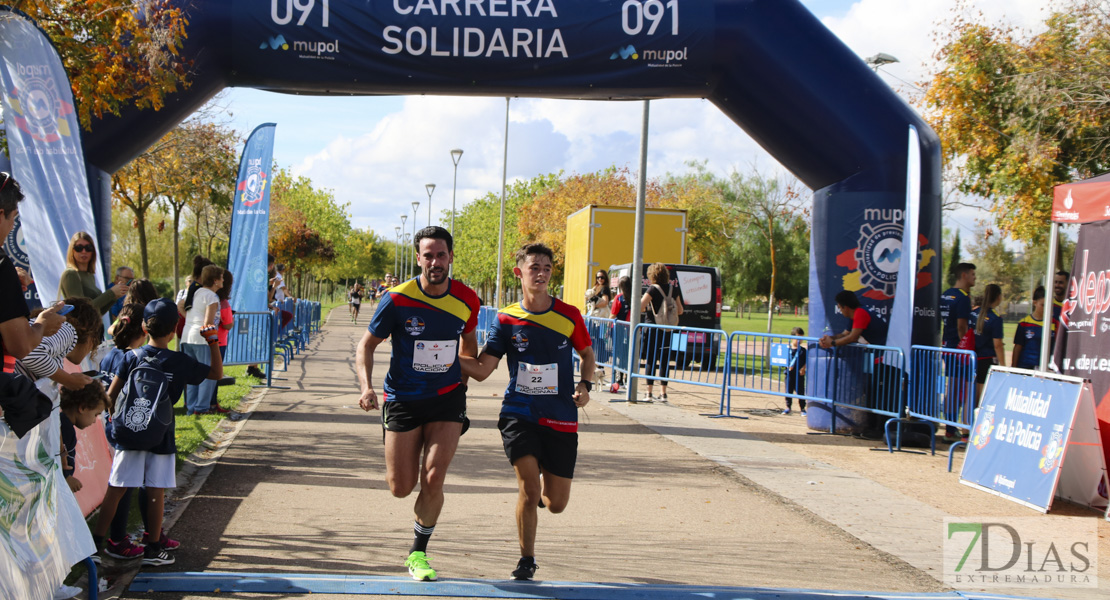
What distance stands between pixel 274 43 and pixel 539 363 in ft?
21.3

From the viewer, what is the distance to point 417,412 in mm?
4953

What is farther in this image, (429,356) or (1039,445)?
(1039,445)

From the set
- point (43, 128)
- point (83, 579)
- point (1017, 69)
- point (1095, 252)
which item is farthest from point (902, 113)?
point (83, 579)

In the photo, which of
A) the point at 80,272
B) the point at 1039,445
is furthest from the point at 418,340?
the point at 1039,445

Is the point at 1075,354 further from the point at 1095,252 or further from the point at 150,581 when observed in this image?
the point at 150,581

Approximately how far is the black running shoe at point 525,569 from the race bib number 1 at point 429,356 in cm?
112

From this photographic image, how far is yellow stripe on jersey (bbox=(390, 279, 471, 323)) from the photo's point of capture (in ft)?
16.5

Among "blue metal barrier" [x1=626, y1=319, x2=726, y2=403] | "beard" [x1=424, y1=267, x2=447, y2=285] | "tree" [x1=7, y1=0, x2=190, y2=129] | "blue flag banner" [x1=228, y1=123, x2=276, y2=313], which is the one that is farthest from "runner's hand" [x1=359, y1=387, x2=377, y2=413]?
"blue metal barrier" [x1=626, y1=319, x2=726, y2=403]

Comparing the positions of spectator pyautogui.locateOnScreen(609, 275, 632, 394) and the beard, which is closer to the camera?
the beard

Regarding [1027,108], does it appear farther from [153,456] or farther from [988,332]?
[153,456]

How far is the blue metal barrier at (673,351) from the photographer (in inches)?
531

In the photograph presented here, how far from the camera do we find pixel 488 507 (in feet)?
22.1

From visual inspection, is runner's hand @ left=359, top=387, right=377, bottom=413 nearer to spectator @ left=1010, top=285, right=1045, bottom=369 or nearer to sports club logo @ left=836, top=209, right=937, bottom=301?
sports club logo @ left=836, top=209, right=937, bottom=301

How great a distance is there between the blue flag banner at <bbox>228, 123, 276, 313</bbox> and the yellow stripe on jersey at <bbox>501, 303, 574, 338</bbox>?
28.9 ft
